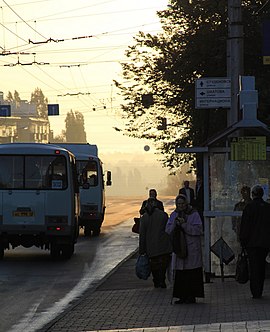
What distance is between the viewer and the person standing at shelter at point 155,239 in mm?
16781

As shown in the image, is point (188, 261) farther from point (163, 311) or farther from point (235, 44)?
point (235, 44)

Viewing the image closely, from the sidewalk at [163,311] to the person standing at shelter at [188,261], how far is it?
0.20 meters

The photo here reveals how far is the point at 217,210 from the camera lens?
17234mm

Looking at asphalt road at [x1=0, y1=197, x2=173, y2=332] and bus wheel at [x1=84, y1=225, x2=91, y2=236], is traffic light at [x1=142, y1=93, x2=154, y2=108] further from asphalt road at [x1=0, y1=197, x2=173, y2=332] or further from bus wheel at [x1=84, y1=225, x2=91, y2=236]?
asphalt road at [x1=0, y1=197, x2=173, y2=332]

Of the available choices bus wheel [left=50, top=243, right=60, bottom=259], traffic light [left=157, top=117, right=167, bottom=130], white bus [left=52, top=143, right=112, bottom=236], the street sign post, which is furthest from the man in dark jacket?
traffic light [left=157, top=117, right=167, bottom=130]

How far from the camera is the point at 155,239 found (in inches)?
661

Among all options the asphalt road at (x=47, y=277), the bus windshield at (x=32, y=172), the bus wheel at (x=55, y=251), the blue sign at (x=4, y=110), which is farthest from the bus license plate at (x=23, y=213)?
the blue sign at (x=4, y=110)

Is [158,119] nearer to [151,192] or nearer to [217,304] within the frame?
[151,192]

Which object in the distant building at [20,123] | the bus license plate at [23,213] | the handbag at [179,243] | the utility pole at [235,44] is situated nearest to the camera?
the handbag at [179,243]

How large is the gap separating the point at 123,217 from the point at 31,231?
25.5 m

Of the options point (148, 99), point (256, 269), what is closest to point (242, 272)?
point (256, 269)

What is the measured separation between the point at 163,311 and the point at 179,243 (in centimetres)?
125

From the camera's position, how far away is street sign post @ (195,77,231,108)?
18.3 m

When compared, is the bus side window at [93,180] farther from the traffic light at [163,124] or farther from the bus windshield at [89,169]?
the traffic light at [163,124]
